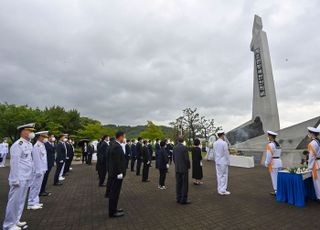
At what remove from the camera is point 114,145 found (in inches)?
191

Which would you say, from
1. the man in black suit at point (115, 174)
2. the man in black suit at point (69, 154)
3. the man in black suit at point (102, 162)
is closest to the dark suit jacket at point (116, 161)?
the man in black suit at point (115, 174)

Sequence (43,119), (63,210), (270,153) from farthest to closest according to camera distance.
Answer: (43,119) → (270,153) → (63,210)

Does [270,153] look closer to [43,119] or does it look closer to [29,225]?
[29,225]

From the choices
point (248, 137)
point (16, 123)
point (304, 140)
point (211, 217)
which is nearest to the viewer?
point (211, 217)

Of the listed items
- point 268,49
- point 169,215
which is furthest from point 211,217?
point 268,49

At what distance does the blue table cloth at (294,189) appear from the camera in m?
5.39

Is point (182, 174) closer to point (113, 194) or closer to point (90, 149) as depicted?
point (113, 194)

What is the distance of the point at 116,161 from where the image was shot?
15.6 feet

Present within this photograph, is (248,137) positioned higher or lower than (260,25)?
lower

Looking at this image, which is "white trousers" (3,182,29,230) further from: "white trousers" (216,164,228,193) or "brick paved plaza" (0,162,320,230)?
"white trousers" (216,164,228,193)

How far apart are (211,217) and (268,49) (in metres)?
20.5

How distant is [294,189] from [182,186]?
291 cm

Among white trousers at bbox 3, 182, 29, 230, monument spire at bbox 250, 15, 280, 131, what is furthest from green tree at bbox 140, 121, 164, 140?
white trousers at bbox 3, 182, 29, 230

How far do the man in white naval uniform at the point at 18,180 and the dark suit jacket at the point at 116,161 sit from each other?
5.30 ft
